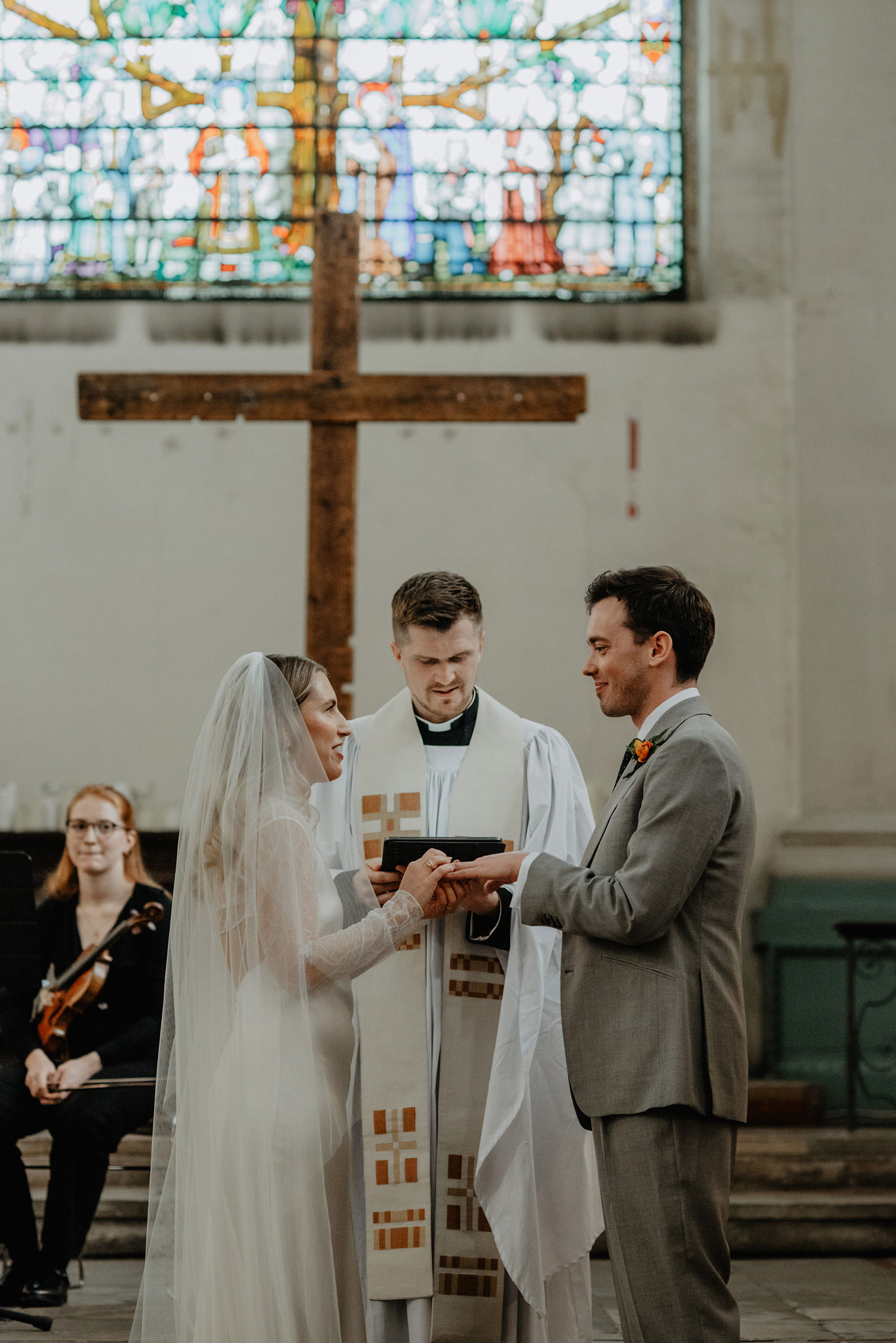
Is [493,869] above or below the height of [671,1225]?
above

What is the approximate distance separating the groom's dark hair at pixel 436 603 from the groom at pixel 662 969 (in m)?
0.68

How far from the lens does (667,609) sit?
241 centimetres

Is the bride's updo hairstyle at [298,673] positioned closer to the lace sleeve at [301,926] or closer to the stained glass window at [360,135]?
the lace sleeve at [301,926]

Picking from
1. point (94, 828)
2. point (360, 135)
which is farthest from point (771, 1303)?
point (360, 135)

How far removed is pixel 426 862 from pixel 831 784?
473 cm

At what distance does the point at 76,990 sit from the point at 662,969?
7.78 ft

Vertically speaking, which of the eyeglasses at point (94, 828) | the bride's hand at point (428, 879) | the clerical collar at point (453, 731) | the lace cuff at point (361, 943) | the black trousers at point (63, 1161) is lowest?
the black trousers at point (63, 1161)

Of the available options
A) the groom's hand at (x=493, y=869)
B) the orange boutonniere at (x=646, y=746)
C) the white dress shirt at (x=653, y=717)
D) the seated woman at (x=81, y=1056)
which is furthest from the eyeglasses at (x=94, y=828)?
the orange boutonniere at (x=646, y=746)

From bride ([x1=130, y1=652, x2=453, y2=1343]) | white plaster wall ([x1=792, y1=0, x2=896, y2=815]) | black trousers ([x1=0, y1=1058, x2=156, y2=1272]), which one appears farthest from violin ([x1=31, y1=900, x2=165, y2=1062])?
white plaster wall ([x1=792, y1=0, x2=896, y2=815])

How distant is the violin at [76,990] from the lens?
405cm

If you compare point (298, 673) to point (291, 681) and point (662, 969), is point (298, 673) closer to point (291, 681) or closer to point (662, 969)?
point (291, 681)

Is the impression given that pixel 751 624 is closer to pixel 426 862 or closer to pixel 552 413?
pixel 552 413

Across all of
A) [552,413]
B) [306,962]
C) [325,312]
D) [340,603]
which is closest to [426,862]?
[306,962]

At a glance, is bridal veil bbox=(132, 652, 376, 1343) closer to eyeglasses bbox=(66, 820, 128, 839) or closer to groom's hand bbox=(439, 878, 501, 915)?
groom's hand bbox=(439, 878, 501, 915)
